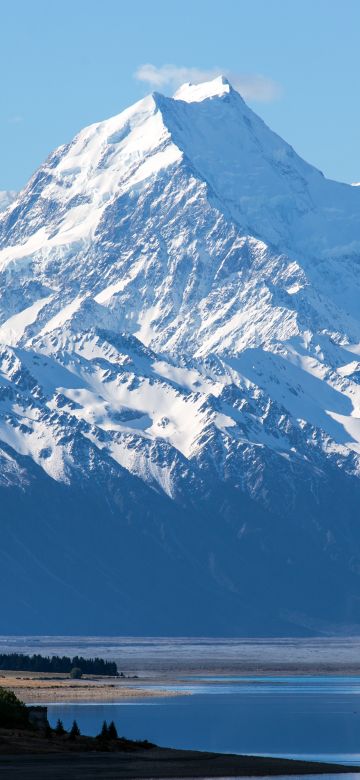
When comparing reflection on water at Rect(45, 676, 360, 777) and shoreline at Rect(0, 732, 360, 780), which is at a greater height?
reflection on water at Rect(45, 676, 360, 777)

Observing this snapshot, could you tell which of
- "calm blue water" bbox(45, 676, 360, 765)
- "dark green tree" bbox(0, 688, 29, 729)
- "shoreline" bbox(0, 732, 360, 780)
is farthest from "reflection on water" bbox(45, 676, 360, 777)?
"dark green tree" bbox(0, 688, 29, 729)

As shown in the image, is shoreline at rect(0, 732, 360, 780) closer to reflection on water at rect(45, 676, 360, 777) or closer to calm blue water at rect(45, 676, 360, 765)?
reflection on water at rect(45, 676, 360, 777)

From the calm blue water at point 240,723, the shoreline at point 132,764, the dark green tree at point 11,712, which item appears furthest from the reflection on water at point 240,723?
the dark green tree at point 11,712

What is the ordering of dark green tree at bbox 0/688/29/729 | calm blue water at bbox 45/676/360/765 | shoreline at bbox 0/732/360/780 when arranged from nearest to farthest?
shoreline at bbox 0/732/360/780 < dark green tree at bbox 0/688/29/729 < calm blue water at bbox 45/676/360/765

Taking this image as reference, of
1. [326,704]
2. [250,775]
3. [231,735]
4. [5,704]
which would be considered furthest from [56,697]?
[250,775]

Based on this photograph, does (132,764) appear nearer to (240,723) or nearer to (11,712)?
(11,712)

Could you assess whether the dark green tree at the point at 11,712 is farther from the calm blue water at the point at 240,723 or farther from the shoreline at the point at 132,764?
the calm blue water at the point at 240,723

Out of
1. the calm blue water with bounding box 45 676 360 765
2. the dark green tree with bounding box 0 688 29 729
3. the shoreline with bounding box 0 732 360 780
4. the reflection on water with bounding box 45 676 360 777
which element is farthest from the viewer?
the calm blue water with bounding box 45 676 360 765

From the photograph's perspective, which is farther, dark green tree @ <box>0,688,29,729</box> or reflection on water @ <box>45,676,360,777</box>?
reflection on water @ <box>45,676,360,777</box>
